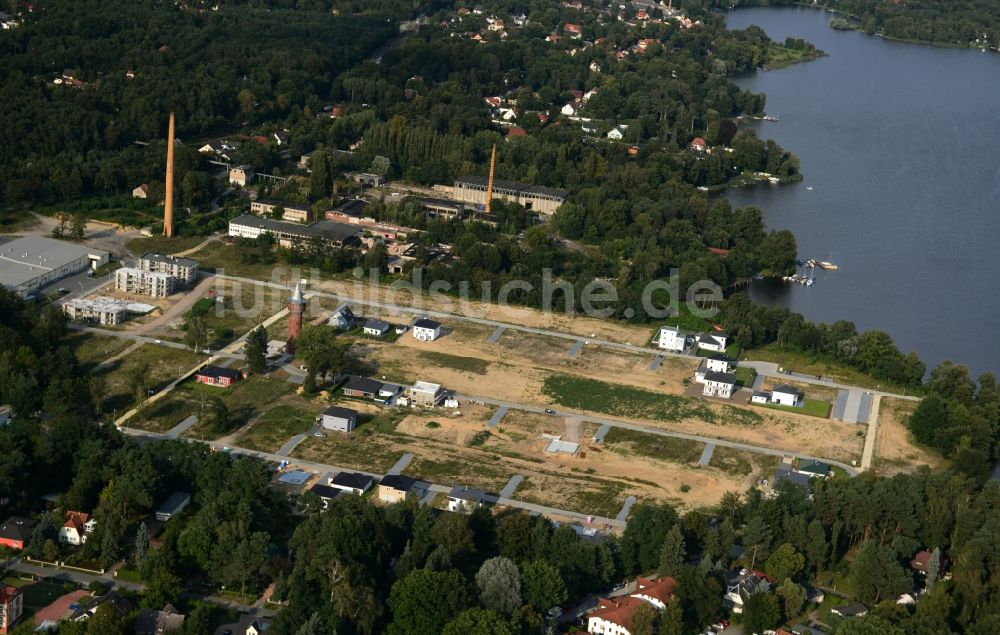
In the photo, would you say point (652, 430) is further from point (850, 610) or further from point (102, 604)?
point (102, 604)

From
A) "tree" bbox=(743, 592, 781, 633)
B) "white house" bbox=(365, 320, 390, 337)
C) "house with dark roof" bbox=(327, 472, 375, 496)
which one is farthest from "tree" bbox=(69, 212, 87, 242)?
"tree" bbox=(743, 592, 781, 633)

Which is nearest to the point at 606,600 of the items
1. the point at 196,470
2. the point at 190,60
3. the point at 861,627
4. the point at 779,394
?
the point at 861,627

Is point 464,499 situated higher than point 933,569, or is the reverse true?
point 933,569

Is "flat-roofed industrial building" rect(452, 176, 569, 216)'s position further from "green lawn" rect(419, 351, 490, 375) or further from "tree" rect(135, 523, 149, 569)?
"tree" rect(135, 523, 149, 569)

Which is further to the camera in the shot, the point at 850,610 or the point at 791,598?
the point at 850,610

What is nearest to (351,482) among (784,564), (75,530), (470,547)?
(470,547)

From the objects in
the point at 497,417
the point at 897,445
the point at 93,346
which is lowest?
the point at 93,346

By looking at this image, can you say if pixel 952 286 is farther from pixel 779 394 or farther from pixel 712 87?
pixel 712 87

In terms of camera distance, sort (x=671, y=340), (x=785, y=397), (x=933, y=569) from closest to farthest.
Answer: (x=933, y=569) → (x=785, y=397) → (x=671, y=340)
